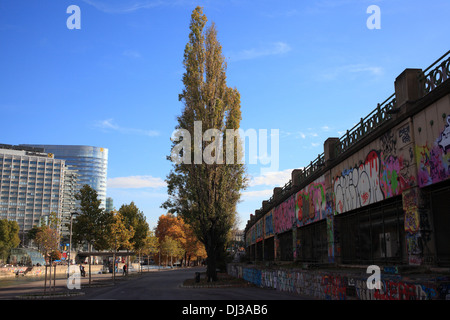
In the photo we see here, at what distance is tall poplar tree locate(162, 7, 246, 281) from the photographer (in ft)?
101

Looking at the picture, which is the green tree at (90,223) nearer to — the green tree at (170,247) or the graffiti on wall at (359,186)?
the green tree at (170,247)

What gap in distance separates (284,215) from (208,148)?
31.4ft

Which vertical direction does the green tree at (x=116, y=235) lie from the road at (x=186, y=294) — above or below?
above

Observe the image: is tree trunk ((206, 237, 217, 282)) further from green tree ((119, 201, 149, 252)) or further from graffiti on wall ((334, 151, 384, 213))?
green tree ((119, 201, 149, 252))

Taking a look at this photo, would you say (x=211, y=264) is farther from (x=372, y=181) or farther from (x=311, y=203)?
(x=372, y=181)

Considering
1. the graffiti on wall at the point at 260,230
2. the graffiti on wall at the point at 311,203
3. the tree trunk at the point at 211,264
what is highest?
the graffiti on wall at the point at 311,203

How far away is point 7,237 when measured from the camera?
368 feet

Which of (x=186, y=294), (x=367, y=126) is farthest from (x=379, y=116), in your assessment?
(x=186, y=294)

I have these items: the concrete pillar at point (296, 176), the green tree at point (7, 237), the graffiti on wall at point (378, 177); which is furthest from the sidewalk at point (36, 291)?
the green tree at point (7, 237)

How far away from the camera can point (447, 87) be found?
40.0 ft

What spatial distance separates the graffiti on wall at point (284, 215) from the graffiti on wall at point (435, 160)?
17913 millimetres

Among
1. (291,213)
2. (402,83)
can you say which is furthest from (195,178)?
(402,83)

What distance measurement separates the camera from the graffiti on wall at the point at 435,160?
40.3 ft
